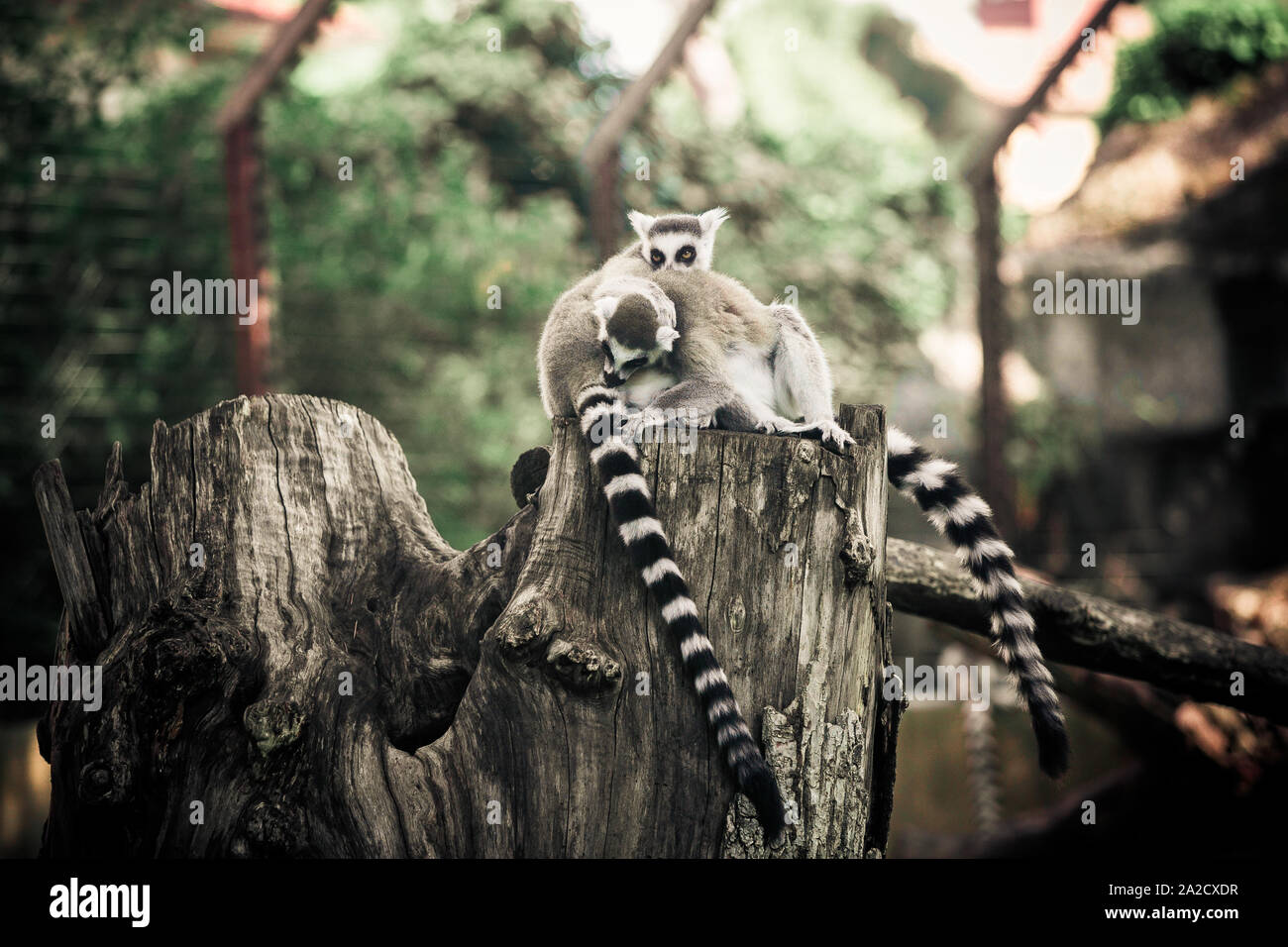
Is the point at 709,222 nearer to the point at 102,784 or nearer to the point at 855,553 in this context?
the point at 855,553

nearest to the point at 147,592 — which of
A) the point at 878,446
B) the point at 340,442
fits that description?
the point at 340,442

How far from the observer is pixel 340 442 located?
3270 millimetres

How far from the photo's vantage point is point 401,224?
24.1ft

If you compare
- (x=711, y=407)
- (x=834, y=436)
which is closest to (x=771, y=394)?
(x=711, y=407)

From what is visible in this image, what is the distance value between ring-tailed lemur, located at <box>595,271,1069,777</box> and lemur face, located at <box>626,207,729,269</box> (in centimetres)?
72

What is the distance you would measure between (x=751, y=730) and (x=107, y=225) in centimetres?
606

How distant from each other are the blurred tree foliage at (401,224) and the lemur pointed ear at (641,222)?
1280 millimetres

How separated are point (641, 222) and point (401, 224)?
335cm

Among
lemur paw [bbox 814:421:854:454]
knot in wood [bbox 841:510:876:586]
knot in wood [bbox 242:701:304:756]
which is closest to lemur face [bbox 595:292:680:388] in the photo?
lemur paw [bbox 814:421:854:454]

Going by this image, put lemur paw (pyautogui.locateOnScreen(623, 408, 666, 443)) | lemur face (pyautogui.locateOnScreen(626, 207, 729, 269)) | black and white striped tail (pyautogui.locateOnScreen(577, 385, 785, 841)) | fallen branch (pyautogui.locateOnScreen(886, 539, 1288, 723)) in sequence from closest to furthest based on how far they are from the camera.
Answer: black and white striped tail (pyautogui.locateOnScreen(577, 385, 785, 841))
lemur paw (pyautogui.locateOnScreen(623, 408, 666, 443))
fallen branch (pyautogui.locateOnScreen(886, 539, 1288, 723))
lemur face (pyautogui.locateOnScreen(626, 207, 729, 269))

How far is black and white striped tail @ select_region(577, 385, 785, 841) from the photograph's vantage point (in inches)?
94.0

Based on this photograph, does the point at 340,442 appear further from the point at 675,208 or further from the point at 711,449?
the point at 675,208

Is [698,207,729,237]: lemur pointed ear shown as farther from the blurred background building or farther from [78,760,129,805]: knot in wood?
[78,760,129,805]: knot in wood

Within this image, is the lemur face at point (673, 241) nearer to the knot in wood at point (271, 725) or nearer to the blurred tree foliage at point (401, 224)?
the blurred tree foliage at point (401, 224)
